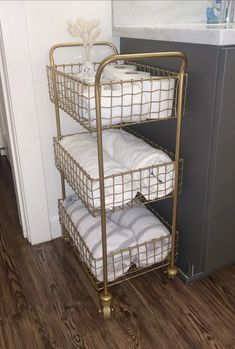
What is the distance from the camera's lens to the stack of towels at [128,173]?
1.20 metres

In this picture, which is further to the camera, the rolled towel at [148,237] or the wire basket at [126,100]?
the rolled towel at [148,237]

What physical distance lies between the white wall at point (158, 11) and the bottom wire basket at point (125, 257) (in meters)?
0.89

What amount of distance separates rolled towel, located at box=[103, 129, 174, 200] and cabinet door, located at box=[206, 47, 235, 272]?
16 cm

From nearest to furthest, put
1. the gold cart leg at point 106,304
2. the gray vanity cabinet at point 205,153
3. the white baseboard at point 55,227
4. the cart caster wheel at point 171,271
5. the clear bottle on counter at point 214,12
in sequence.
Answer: the gray vanity cabinet at point 205,153 < the gold cart leg at point 106,304 < the cart caster wheel at point 171,271 < the clear bottle on counter at point 214,12 < the white baseboard at point 55,227

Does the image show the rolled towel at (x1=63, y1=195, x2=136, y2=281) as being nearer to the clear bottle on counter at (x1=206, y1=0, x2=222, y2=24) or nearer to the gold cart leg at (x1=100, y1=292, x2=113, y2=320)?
the gold cart leg at (x1=100, y1=292, x2=113, y2=320)

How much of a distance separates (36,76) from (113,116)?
553 mm

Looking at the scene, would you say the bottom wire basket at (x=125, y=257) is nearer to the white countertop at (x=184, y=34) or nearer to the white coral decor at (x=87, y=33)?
the white coral decor at (x=87, y=33)

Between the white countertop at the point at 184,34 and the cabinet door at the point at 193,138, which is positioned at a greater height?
the white countertop at the point at 184,34

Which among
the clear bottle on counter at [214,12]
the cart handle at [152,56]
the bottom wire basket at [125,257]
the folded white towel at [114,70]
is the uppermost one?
the clear bottle on counter at [214,12]

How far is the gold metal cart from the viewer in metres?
1.07

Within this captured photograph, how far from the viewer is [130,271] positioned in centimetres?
144

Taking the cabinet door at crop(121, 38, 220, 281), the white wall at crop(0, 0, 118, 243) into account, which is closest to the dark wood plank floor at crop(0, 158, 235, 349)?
the cabinet door at crop(121, 38, 220, 281)

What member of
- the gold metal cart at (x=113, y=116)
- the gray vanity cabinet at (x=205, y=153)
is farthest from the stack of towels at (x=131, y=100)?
the gray vanity cabinet at (x=205, y=153)

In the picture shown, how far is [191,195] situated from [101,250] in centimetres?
41
